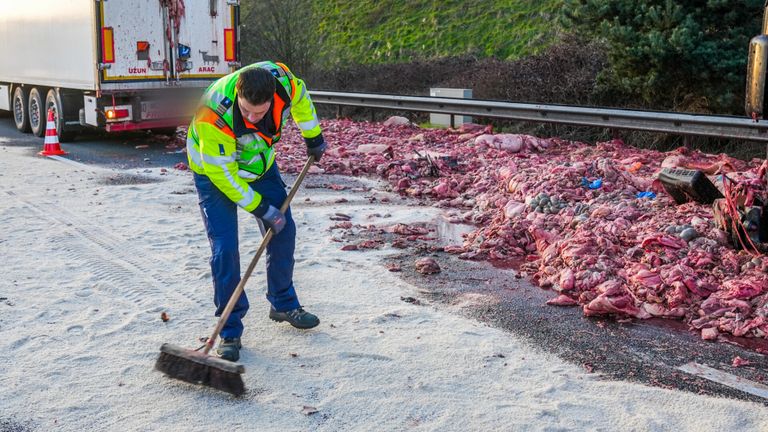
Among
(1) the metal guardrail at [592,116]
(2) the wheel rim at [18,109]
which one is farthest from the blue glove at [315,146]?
(2) the wheel rim at [18,109]

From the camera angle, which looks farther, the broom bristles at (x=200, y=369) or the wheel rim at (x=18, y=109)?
the wheel rim at (x=18, y=109)

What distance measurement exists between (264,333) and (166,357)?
35.1 inches

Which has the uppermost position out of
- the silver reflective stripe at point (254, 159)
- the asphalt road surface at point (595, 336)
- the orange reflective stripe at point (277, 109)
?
the orange reflective stripe at point (277, 109)

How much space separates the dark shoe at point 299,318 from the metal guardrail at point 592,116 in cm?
651

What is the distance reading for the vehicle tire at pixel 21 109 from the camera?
1777 cm

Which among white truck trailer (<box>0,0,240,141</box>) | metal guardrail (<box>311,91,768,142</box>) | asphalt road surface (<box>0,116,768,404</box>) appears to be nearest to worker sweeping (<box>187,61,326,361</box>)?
asphalt road surface (<box>0,116,768,404</box>)

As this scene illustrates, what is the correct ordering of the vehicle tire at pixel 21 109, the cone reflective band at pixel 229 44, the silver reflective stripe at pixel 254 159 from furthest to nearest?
the vehicle tire at pixel 21 109
the cone reflective band at pixel 229 44
the silver reflective stripe at pixel 254 159

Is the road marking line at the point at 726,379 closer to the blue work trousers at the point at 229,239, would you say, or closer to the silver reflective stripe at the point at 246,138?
the blue work trousers at the point at 229,239

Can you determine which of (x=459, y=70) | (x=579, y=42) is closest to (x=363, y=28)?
(x=459, y=70)

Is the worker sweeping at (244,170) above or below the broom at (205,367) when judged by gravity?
above

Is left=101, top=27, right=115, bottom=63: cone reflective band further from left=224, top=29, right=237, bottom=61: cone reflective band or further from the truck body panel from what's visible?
left=224, top=29, right=237, bottom=61: cone reflective band

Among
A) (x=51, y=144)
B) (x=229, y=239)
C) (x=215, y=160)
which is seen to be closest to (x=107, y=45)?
(x=51, y=144)

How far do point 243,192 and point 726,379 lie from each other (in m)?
2.99

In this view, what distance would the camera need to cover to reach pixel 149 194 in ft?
34.2
